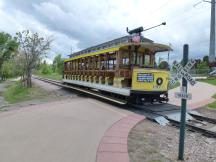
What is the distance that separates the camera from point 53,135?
6.66 metres

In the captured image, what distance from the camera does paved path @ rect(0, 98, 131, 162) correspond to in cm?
518

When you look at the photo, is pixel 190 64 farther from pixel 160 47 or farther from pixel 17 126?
pixel 160 47

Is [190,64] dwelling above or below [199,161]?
above

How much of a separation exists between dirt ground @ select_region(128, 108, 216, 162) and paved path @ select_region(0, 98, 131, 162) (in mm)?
937

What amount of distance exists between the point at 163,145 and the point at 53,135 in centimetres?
293

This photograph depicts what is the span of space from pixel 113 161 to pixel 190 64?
2.63 m

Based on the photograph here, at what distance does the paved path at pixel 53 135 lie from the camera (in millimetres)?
5184

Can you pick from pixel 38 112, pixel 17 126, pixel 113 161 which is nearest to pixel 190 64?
pixel 113 161

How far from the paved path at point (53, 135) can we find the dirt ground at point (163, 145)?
94 cm

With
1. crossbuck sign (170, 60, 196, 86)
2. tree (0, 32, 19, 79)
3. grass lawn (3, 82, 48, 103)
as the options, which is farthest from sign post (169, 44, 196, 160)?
tree (0, 32, 19, 79)

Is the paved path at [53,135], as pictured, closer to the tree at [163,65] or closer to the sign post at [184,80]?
the sign post at [184,80]

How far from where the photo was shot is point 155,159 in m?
5.37

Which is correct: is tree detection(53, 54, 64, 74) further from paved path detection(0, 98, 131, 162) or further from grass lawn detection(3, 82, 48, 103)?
paved path detection(0, 98, 131, 162)

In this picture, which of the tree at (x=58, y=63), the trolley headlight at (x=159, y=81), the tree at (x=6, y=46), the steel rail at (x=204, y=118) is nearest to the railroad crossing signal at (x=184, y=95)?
the steel rail at (x=204, y=118)
